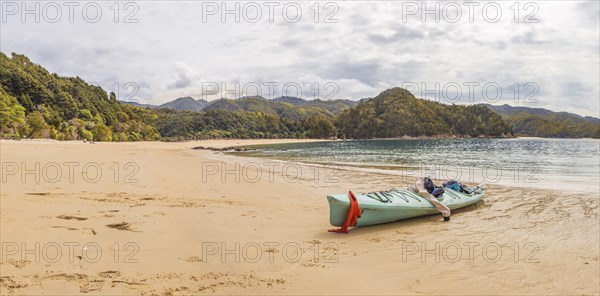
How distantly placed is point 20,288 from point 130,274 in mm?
1124

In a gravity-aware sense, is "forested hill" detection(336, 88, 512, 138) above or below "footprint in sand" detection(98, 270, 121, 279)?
above

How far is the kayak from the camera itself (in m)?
7.80

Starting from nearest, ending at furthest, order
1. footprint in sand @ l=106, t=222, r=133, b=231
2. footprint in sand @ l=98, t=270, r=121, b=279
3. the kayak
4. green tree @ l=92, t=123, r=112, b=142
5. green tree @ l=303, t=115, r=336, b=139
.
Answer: footprint in sand @ l=98, t=270, r=121, b=279
footprint in sand @ l=106, t=222, r=133, b=231
the kayak
green tree @ l=92, t=123, r=112, b=142
green tree @ l=303, t=115, r=336, b=139

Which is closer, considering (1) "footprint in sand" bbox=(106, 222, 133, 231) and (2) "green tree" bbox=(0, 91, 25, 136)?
(1) "footprint in sand" bbox=(106, 222, 133, 231)

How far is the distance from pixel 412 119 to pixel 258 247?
158m

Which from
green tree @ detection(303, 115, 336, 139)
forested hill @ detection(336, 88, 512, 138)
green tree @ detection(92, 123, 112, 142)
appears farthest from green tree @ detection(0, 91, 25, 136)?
forested hill @ detection(336, 88, 512, 138)

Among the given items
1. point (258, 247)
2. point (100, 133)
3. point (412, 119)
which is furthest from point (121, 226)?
point (412, 119)

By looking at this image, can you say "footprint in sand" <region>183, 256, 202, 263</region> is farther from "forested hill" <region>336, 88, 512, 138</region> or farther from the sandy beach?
"forested hill" <region>336, 88, 512, 138</region>

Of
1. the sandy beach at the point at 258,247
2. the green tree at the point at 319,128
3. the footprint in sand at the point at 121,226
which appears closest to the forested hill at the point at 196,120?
the green tree at the point at 319,128

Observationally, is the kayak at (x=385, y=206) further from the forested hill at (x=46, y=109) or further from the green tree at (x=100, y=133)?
the green tree at (x=100, y=133)

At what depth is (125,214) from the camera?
7527 millimetres

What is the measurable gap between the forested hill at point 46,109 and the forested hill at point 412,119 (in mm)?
100973

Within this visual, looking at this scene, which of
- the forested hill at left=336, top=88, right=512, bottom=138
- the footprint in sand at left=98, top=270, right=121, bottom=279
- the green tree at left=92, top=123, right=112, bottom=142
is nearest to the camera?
the footprint in sand at left=98, top=270, right=121, bottom=279

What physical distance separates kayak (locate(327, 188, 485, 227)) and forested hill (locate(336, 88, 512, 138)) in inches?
5892
